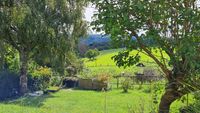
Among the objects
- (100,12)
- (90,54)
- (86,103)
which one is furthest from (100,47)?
(100,12)

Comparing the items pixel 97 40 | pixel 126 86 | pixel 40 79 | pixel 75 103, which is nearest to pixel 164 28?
pixel 97 40

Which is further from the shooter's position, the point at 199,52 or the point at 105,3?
the point at 105,3

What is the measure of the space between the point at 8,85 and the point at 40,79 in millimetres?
2030

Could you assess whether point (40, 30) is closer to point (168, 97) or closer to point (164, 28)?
point (168, 97)

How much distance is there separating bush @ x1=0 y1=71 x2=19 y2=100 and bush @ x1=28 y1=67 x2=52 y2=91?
0.90 m

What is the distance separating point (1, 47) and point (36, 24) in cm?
223

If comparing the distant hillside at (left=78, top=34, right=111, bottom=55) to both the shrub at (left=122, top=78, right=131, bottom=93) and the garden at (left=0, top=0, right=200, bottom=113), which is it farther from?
the shrub at (left=122, top=78, right=131, bottom=93)

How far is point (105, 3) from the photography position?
496cm

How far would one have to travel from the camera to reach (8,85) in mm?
21469

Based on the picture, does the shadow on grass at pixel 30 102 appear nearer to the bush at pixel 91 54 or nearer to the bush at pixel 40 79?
the bush at pixel 40 79

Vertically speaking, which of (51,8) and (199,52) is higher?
(51,8)

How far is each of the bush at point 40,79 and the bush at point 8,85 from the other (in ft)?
2.96

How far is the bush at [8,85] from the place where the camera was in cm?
2092

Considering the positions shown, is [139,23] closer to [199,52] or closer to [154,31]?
[154,31]
